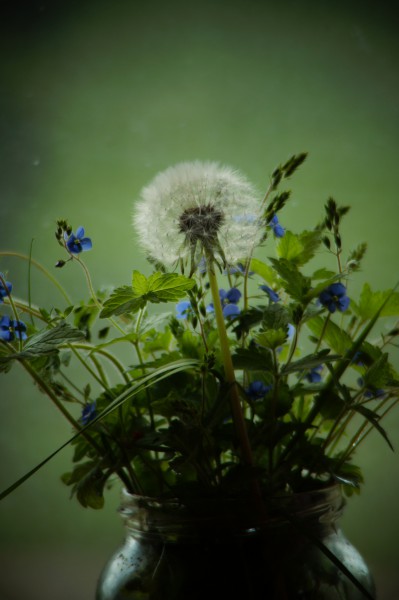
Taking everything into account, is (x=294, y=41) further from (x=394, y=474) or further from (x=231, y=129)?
(x=394, y=474)

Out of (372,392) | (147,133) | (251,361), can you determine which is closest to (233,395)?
(251,361)

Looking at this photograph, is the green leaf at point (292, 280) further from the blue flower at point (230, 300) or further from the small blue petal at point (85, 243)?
the small blue petal at point (85, 243)

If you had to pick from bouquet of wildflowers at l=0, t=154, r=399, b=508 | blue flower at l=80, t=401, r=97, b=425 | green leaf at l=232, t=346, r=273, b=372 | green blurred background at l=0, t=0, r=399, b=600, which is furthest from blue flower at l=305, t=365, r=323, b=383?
green blurred background at l=0, t=0, r=399, b=600

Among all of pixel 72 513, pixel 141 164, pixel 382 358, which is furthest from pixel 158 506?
pixel 141 164

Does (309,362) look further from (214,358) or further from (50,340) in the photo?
(50,340)

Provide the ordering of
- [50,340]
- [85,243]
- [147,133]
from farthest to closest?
[147,133]
[85,243]
[50,340]

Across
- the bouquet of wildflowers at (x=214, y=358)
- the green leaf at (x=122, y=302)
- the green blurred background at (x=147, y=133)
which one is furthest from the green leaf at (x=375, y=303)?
the green blurred background at (x=147, y=133)
